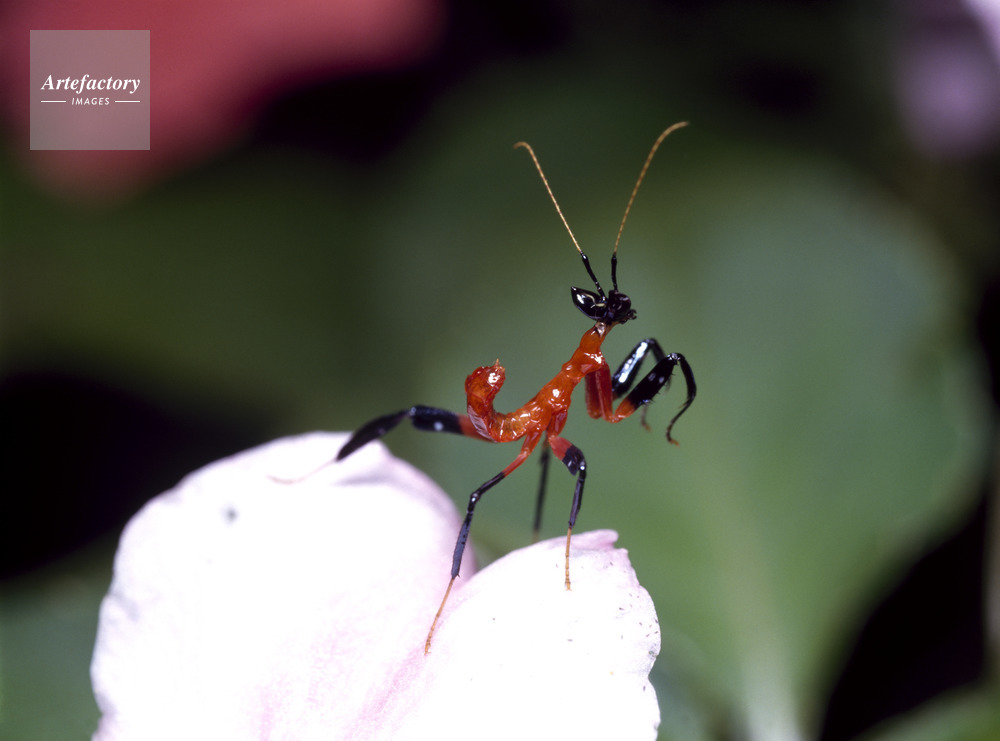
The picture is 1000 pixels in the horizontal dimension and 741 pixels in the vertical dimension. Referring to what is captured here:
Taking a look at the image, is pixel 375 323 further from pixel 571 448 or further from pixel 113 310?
pixel 571 448

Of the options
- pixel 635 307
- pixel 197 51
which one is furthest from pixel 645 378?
pixel 197 51

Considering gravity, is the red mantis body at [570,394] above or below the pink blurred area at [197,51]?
below

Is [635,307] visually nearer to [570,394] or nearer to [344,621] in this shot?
[570,394]

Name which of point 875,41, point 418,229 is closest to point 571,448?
point 418,229

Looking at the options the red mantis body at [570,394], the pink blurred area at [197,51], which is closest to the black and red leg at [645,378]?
the red mantis body at [570,394]

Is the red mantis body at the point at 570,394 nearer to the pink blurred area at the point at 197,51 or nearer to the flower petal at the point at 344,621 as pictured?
the flower petal at the point at 344,621

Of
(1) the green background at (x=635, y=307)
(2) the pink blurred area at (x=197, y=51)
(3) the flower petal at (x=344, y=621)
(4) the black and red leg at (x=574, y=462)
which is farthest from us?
(2) the pink blurred area at (x=197, y=51)

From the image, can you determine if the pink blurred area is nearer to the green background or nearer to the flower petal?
the green background

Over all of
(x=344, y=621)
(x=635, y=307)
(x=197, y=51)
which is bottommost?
(x=344, y=621)

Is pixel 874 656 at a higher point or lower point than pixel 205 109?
lower
